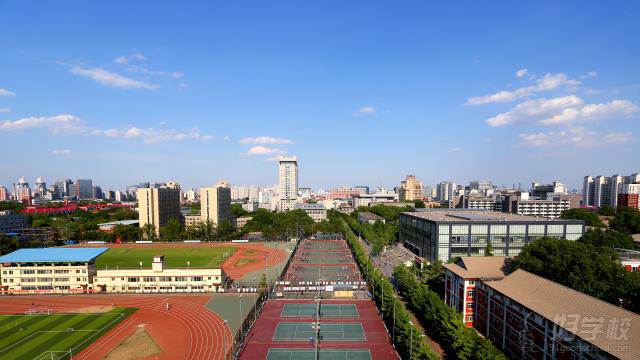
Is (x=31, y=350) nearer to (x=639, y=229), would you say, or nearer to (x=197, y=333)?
(x=197, y=333)

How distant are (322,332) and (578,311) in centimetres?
2258

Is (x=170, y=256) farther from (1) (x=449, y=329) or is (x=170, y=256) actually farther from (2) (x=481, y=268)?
(1) (x=449, y=329)

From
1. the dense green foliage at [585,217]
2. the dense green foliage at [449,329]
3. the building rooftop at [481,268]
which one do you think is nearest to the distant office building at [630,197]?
the dense green foliage at [585,217]

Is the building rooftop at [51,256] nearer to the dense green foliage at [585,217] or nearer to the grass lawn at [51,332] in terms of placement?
the grass lawn at [51,332]

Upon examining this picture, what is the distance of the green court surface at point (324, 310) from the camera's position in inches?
1619

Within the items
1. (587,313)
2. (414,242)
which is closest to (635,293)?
(587,313)

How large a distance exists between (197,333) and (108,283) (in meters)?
23.6

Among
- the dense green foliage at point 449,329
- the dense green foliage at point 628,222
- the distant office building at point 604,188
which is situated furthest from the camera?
the distant office building at point 604,188

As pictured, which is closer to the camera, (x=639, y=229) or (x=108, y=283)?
(x=108, y=283)

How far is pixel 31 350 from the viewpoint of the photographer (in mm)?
32781

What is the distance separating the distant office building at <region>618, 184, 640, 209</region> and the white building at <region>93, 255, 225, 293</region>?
143 m

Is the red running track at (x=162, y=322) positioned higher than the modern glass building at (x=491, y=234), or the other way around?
the modern glass building at (x=491, y=234)

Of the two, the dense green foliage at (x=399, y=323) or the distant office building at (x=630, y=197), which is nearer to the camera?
the dense green foliage at (x=399, y=323)

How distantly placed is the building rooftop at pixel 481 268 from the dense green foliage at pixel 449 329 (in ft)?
14.7
